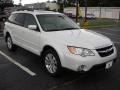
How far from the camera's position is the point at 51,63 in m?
5.62

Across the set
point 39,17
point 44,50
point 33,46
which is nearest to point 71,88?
point 44,50

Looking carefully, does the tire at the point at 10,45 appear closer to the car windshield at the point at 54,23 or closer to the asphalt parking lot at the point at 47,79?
the asphalt parking lot at the point at 47,79

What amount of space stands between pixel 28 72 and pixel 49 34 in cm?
124

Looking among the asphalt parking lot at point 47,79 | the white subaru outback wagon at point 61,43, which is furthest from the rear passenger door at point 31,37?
the asphalt parking lot at point 47,79

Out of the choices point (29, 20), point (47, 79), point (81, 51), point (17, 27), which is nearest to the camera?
point (81, 51)

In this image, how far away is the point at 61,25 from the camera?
6441 mm

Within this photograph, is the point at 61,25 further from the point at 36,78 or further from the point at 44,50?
the point at 36,78

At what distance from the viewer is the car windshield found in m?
6.17

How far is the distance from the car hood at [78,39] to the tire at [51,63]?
38cm

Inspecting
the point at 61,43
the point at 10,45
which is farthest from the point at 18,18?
the point at 61,43

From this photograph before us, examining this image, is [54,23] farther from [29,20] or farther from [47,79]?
[47,79]

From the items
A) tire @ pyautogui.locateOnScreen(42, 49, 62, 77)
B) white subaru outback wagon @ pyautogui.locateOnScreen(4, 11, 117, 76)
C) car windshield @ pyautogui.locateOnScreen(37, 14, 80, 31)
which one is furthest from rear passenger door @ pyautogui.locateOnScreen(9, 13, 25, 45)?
tire @ pyautogui.locateOnScreen(42, 49, 62, 77)

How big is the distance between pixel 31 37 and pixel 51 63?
1231 mm

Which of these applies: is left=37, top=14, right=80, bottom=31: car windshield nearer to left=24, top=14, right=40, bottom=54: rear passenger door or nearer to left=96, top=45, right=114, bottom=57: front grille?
left=24, top=14, right=40, bottom=54: rear passenger door
